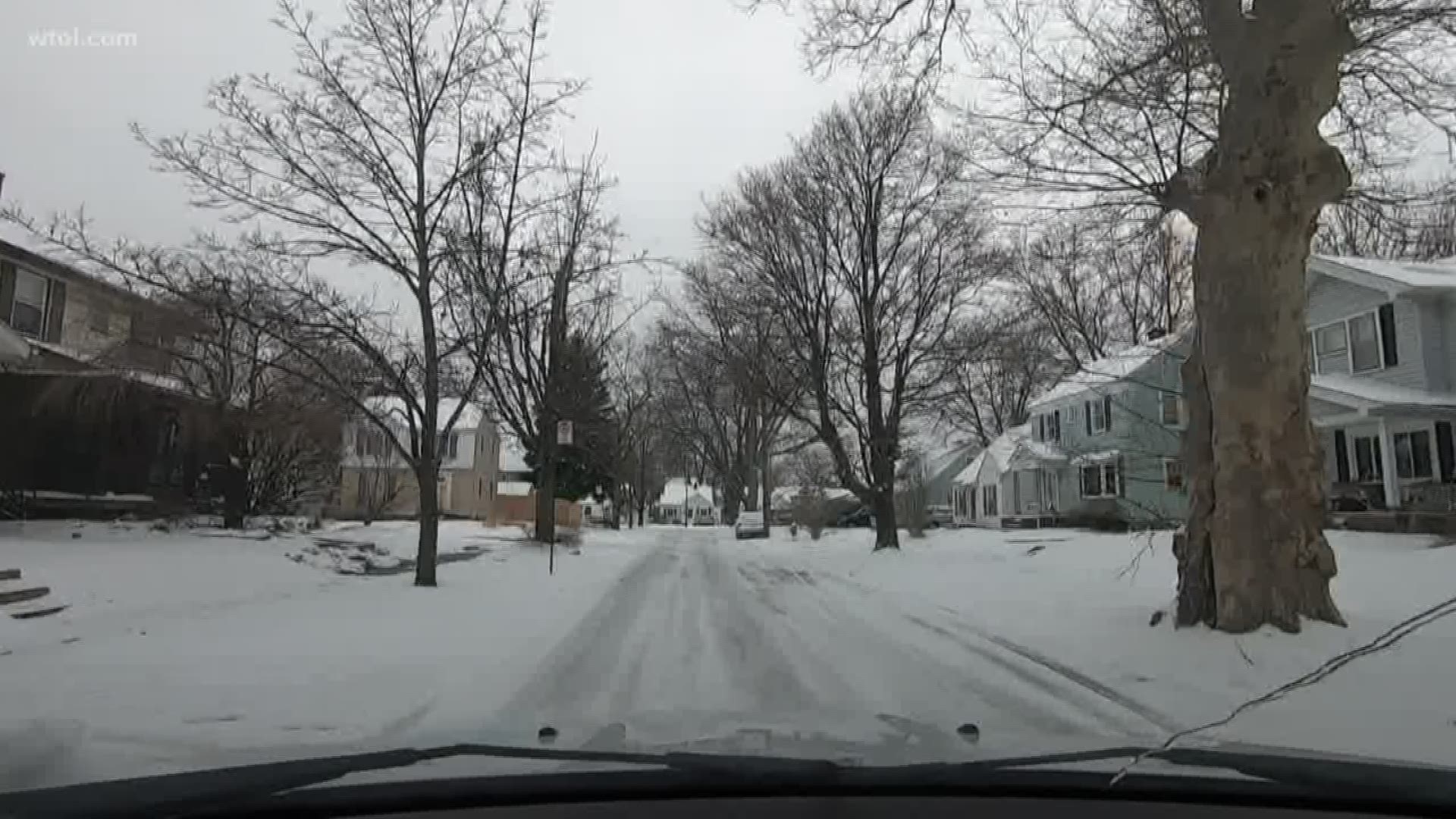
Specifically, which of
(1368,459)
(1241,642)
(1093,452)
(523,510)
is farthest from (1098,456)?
(1241,642)

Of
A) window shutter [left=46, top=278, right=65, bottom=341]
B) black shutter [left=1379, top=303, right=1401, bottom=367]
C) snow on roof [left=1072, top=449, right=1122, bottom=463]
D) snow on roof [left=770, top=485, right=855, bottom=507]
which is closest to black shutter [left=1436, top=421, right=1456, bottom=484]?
black shutter [left=1379, top=303, right=1401, bottom=367]

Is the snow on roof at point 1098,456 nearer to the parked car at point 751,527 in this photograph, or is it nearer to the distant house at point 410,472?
the parked car at point 751,527

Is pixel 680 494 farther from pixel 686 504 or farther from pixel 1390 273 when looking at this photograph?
pixel 1390 273

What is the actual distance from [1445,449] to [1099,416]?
50.1 feet

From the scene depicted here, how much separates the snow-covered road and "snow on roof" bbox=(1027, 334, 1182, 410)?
18.9 meters

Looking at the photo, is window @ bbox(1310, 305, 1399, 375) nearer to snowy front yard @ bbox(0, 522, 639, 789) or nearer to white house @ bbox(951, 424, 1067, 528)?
white house @ bbox(951, 424, 1067, 528)

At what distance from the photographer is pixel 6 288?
74.4 feet

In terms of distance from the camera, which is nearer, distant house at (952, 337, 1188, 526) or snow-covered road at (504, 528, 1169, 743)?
snow-covered road at (504, 528, 1169, 743)

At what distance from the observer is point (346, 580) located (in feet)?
53.0

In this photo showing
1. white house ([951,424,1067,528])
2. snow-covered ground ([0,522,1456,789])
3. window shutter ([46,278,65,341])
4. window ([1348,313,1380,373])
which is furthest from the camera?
white house ([951,424,1067,528])

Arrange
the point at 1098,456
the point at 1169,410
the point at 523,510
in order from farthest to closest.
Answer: the point at 523,510 < the point at 1098,456 < the point at 1169,410

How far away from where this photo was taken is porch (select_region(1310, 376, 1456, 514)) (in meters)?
22.9

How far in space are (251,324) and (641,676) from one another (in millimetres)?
8028

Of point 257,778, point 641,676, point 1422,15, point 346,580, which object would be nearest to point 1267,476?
point 1422,15
